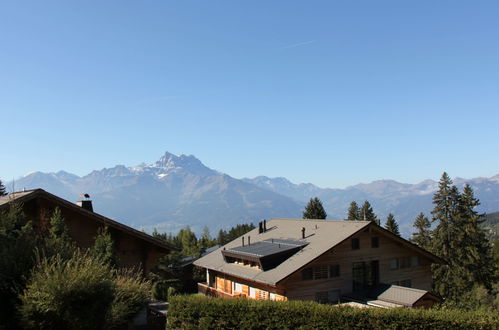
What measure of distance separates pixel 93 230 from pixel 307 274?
16038 millimetres

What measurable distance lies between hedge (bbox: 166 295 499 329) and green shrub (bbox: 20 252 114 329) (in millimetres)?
8623

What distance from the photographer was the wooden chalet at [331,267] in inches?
1136

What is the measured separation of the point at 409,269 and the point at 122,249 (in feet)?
83.8

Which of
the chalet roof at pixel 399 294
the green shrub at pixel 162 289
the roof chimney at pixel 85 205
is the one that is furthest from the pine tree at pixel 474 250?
the roof chimney at pixel 85 205

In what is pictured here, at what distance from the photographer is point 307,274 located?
96.7ft

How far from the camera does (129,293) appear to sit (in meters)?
13.9

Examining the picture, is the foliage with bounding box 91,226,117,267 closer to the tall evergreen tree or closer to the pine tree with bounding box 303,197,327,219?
the tall evergreen tree

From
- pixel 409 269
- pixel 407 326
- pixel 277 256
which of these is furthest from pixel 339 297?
pixel 407 326

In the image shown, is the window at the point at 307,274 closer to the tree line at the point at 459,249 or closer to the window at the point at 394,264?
the window at the point at 394,264

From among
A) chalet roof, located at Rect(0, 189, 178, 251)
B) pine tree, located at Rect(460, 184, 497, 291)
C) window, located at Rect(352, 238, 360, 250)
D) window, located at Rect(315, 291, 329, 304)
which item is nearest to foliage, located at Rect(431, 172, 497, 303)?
pine tree, located at Rect(460, 184, 497, 291)

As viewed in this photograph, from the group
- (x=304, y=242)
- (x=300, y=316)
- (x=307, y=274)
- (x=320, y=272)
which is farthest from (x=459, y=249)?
(x=300, y=316)

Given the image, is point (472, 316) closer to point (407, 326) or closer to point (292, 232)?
point (407, 326)

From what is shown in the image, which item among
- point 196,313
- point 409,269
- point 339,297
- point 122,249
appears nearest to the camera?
point 196,313

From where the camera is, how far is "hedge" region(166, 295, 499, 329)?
16391mm
